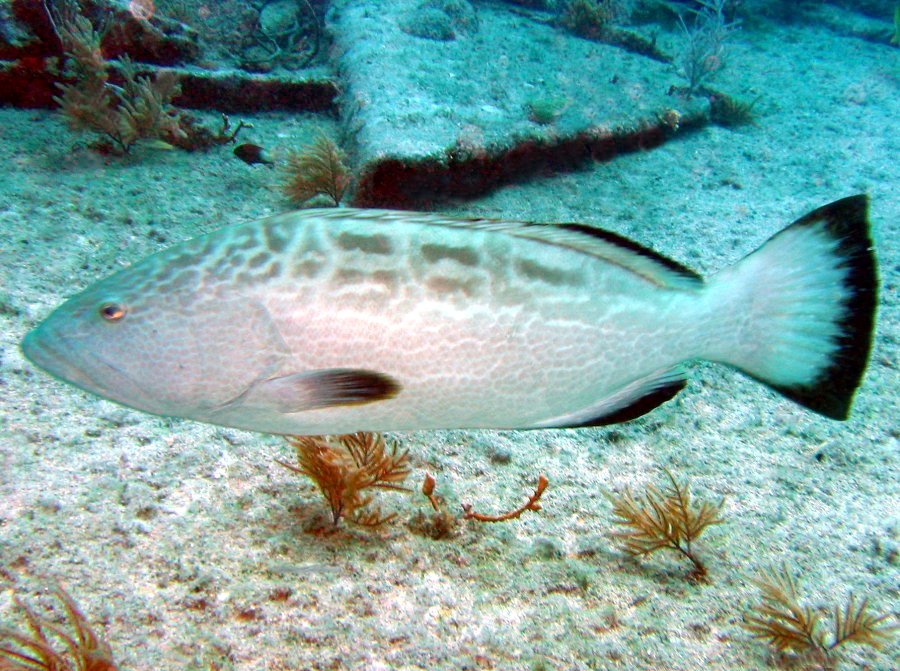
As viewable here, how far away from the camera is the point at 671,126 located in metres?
6.88

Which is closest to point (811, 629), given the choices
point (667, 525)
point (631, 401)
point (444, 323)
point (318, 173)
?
point (667, 525)

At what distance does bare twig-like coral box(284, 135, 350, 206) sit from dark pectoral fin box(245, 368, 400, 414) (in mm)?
3890

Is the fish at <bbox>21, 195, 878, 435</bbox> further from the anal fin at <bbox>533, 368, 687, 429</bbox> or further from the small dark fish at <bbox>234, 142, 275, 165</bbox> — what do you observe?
the small dark fish at <bbox>234, 142, 275, 165</bbox>

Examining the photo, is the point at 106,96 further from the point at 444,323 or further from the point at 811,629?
the point at 811,629

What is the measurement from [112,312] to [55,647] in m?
1.12

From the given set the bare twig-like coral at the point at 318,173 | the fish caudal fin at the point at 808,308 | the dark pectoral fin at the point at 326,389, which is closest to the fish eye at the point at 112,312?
the dark pectoral fin at the point at 326,389

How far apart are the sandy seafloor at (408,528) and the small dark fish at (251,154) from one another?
127 cm

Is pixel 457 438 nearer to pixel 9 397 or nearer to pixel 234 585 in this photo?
pixel 234 585

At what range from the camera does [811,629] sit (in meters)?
2.10

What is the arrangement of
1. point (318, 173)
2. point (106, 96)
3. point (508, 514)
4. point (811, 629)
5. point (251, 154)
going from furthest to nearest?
point (251, 154) → point (106, 96) → point (318, 173) → point (508, 514) → point (811, 629)

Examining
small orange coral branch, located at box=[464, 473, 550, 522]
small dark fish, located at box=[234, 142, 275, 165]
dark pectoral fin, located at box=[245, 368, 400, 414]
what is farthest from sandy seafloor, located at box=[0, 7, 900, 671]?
small dark fish, located at box=[234, 142, 275, 165]

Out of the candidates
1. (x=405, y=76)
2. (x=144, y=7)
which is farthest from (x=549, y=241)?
(x=144, y=7)

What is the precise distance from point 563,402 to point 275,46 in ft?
28.4

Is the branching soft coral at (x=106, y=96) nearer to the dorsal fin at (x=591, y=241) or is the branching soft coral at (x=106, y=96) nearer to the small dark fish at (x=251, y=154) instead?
the small dark fish at (x=251, y=154)
